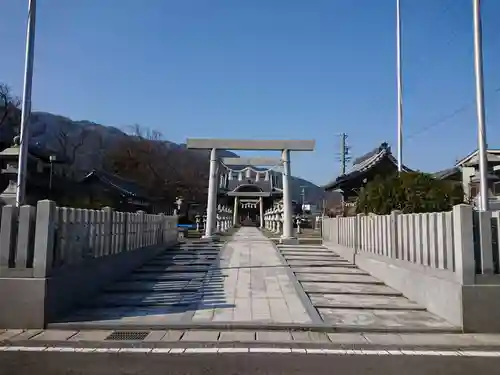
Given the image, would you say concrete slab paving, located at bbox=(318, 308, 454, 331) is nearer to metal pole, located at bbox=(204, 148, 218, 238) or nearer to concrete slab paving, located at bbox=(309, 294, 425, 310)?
concrete slab paving, located at bbox=(309, 294, 425, 310)

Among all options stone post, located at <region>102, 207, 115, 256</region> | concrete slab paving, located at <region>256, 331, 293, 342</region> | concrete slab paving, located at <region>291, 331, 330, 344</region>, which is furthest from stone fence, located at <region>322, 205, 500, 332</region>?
stone post, located at <region>102, 207, 115, 256</region>

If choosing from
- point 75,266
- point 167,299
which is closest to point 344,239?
point 167,299

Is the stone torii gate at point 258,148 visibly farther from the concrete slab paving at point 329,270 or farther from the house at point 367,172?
the concrete slab paving at point 329,270

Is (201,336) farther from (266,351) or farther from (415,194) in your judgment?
(415,194)

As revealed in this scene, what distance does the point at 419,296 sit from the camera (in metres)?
8.14

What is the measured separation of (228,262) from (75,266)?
5.94 meters

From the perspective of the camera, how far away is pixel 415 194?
12055 mm

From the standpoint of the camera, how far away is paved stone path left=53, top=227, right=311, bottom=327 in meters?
6.98

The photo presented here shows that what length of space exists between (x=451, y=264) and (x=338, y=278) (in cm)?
407

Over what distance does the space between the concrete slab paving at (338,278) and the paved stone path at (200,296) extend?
38cm

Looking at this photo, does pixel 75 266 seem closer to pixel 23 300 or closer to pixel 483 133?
pixel 23 300

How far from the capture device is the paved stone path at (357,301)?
6.82 meters

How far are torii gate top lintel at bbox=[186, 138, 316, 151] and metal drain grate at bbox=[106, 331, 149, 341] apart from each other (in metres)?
15.3

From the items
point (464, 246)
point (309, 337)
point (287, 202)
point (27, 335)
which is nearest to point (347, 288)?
point (464, 246)
